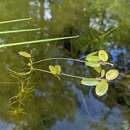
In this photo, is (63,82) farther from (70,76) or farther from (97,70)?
(97,70)

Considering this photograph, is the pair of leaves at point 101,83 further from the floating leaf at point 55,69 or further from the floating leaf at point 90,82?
the floating leaf at point 55,69

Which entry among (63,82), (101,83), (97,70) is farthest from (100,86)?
(63,82)

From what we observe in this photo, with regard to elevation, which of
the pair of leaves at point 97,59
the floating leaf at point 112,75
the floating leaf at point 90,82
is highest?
the pair of leaves at point 97,59

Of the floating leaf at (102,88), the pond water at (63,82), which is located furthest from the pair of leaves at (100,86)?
the pond water at (63,82)

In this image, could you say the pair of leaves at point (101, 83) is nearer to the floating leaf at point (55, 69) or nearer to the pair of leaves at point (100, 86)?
the pair of leaves at point (100, 86)

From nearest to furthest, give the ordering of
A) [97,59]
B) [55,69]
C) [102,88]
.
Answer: [102,88] < [97,59] < [55,69]

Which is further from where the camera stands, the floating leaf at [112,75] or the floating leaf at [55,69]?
the floating leaf at [55,69]

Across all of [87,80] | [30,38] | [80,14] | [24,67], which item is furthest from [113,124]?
[80,14]

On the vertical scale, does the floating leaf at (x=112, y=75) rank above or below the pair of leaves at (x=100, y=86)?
above

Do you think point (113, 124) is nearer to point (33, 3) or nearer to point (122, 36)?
point (122, 36)

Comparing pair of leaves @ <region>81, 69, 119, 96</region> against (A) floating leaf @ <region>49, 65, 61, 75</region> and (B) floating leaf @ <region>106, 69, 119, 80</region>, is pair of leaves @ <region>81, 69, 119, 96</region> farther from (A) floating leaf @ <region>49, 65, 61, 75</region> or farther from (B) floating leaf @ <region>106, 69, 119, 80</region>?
(A) floating leaf @ <region>49, 65, 61, 75</region>
